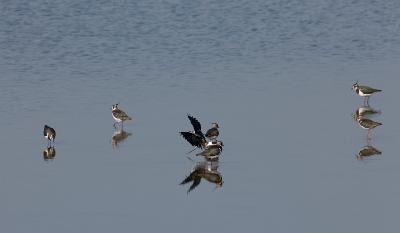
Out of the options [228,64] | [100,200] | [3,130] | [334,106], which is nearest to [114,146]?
[3,130]

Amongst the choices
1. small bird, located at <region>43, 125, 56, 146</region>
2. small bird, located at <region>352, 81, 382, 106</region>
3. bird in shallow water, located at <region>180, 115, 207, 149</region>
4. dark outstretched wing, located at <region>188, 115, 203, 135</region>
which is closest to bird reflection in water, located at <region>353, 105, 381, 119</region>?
small bird, located at <region>352, 81, 382, 106</region>

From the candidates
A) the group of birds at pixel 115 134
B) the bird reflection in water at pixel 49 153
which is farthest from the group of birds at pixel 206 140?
the bird reflection in water at pixel 49 153

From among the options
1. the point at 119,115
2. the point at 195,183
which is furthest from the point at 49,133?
the point at 195,183

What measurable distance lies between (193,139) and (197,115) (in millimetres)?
3500

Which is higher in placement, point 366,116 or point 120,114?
point 366,116

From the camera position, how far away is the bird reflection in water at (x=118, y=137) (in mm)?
29109

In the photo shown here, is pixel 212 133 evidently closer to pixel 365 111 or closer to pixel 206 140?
pixel 206 140

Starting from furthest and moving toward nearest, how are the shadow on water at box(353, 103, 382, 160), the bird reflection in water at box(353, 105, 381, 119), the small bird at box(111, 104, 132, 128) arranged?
the bird reflection in water at box(353, 105, 381, 119), the small bird at box(111, 104, 132, 128), the shadow on water at box(353, 103, 382, 160)

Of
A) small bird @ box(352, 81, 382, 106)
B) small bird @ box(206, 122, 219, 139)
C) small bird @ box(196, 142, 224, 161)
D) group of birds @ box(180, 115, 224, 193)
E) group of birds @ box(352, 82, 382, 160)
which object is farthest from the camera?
small bird @ box(352, 81, 382, 106)

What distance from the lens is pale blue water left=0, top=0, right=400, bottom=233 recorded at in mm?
23125

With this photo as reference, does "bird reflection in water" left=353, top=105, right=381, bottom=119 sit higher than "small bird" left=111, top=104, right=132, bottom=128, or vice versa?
"bird reflection in water" left=353, top=105, right=381, bottom=119

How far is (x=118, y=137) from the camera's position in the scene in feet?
97.2

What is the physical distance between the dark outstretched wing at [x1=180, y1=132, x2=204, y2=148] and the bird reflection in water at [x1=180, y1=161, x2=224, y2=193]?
0.49 m

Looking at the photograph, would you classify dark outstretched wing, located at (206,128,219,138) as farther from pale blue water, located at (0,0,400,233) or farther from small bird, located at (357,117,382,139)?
small bird, located at (357,117,382,139)
